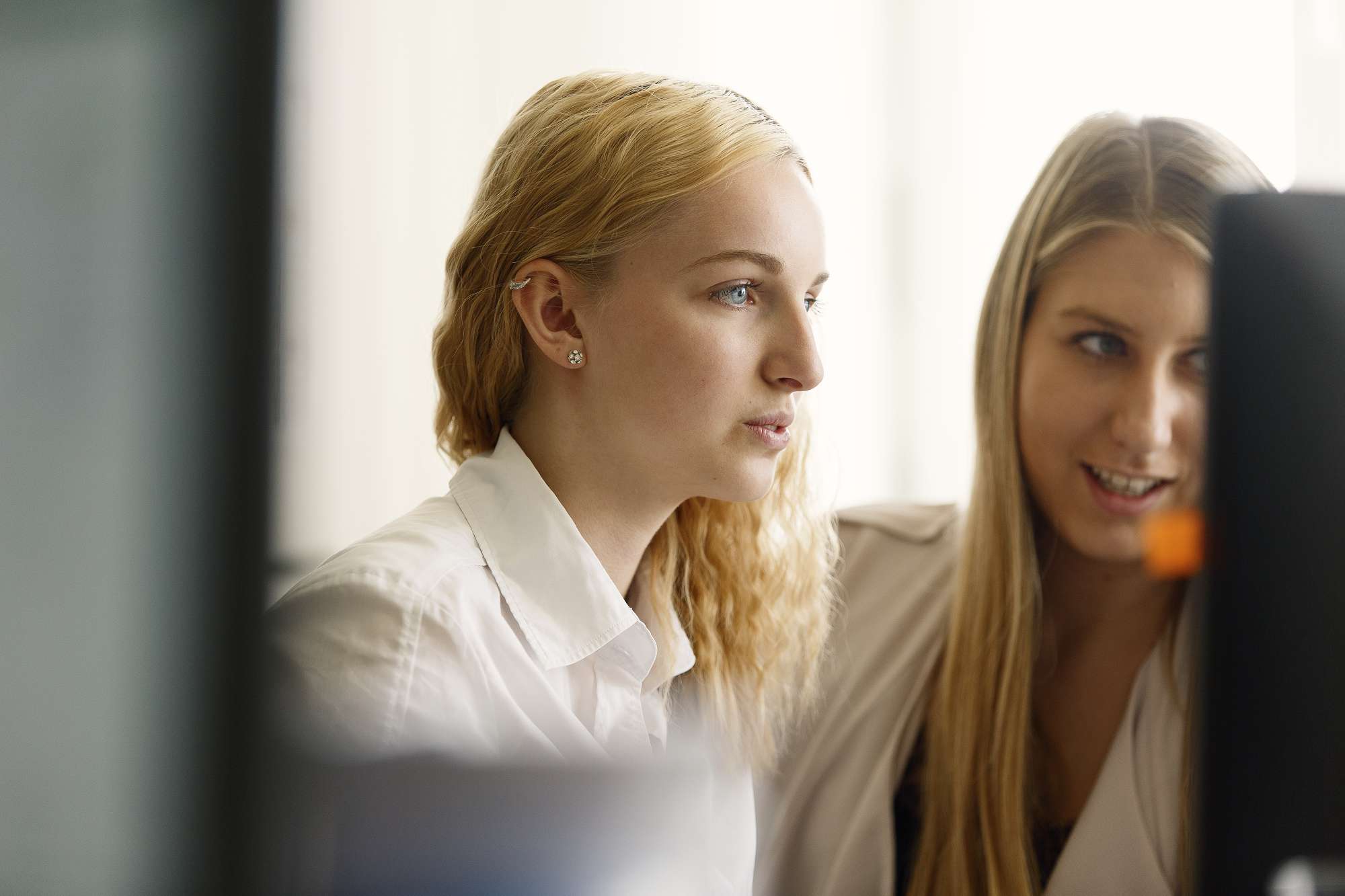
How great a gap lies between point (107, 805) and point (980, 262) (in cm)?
183

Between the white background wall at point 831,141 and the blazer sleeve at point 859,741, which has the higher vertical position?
the white background wall at point 831,141

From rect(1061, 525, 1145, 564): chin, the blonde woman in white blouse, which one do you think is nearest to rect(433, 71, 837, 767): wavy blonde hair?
the blonde woman in white blouse

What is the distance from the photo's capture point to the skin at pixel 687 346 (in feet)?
2.35

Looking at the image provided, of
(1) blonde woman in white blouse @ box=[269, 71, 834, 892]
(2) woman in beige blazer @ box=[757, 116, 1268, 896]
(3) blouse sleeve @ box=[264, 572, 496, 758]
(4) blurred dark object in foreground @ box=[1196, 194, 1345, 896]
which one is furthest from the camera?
(2) woman in beige blazer @ box=[757, 116, 1268, 896]

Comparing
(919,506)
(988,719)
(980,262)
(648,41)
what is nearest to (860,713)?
(988,719)

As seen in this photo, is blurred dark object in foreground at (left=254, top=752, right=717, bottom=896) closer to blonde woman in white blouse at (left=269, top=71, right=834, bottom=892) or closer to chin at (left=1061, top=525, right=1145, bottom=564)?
blonde woman in white blouse at (left=269, top=71, right=834, bottom=892)

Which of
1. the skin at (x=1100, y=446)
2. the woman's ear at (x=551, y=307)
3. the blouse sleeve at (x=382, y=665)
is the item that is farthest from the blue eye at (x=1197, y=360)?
the blouse sleeve at (x=382, y=665)

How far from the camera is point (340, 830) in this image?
1.22 ft

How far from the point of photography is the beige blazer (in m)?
0.79

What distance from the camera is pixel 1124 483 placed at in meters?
0.88

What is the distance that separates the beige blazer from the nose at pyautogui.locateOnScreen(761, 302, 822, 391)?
311 mm

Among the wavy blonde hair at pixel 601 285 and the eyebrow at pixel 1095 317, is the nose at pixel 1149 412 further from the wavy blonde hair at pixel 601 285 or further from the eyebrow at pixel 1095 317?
the wavy blonde hair at pixel 601 285

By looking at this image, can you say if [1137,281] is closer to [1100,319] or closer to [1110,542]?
[1100,319]

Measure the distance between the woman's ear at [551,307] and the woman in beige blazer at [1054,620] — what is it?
38 cm
